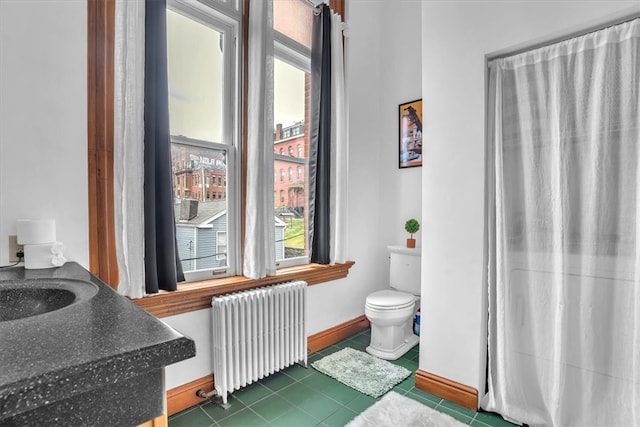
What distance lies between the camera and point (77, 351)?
51cm

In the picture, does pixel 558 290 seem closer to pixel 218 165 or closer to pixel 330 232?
pixel 330 232

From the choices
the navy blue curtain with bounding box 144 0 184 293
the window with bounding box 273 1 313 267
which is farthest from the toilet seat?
the navy blue curtain with bounding box 144 0 184 293

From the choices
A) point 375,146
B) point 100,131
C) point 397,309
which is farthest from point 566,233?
point 100,131

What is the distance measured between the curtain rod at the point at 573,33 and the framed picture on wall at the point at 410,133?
47.6 inches

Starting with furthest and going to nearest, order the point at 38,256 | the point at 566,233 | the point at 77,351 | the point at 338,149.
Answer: the point at 338,149 → the point at 566,233 → the point at 38,256 → the point at 77,351

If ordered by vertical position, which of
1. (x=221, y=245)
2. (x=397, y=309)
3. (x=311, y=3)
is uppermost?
(x=311, y=3)

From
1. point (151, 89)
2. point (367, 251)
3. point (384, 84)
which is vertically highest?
point (384, 84)

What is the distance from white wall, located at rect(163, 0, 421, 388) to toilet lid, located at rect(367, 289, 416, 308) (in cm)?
41

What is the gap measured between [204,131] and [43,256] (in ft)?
3.93

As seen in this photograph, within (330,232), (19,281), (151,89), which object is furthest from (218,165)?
(19,281)

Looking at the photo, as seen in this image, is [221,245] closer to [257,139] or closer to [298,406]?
[257,139]

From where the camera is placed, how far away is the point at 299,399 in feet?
6.64

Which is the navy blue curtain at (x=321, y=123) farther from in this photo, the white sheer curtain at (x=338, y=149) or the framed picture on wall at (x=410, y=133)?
the framed picture on wall at (x=410, y=133)

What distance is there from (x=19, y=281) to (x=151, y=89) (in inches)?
43.9
